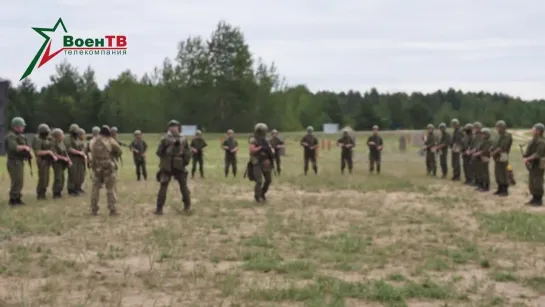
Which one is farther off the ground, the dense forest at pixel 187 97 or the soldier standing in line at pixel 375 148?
the dense forest at pixel 187 97

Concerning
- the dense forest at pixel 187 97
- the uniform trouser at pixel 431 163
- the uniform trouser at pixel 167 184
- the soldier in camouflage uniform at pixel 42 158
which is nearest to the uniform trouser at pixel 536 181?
the uniform trouser at pixel 167 184

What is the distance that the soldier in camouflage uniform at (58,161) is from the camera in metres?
18.5

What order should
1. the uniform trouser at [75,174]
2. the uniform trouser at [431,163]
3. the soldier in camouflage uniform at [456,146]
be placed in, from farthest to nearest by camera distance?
the uniform trouser at [431,163]
the soldier in camouflage uniform at [456,146]
the uniform trouser at [75,174]

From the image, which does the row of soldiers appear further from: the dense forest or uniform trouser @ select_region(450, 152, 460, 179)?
A: the dense forest

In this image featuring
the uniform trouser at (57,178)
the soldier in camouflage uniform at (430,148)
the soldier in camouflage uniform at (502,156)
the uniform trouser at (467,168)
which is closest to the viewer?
the uniform trouser at (57,178)

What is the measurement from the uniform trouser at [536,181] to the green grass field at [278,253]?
51 cm

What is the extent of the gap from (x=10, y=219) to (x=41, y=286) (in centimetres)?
614

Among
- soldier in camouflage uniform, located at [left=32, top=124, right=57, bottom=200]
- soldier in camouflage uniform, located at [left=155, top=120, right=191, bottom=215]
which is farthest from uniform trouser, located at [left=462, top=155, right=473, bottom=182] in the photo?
soldier in camouflage uniform, located at [left=32, top=124, right=57, bottom=200]

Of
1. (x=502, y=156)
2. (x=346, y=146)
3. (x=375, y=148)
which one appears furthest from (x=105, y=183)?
(x=375, y=148)

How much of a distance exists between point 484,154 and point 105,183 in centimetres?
1152

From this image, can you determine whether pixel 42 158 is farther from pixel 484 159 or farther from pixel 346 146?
pixel 484 159

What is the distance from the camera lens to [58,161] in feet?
60.8

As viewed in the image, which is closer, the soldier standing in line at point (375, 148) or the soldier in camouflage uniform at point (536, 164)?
the soldier in camouflage uniform at point (536, 164)

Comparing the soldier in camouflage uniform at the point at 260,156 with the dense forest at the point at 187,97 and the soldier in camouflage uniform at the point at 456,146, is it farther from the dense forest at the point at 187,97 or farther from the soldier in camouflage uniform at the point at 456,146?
the dense forest at the point at 187,97
